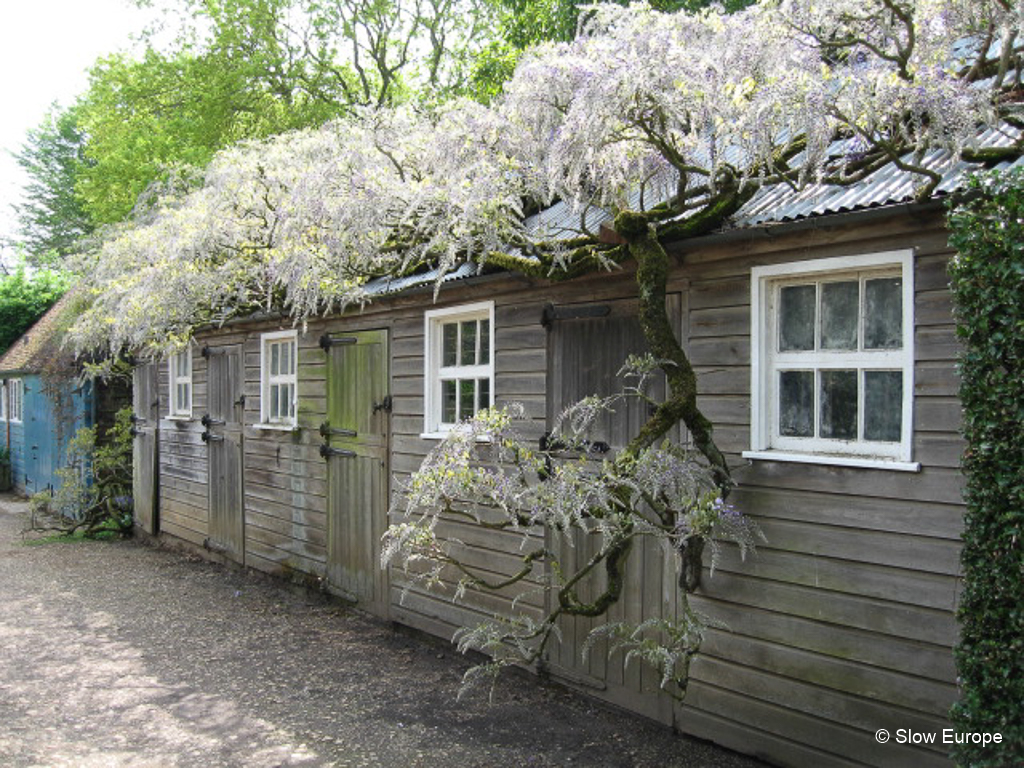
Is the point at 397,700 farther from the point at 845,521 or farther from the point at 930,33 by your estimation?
the point at 930,33

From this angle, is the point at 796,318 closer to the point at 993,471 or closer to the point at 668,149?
the point at 668,149

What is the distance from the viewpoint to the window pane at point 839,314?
4.25m

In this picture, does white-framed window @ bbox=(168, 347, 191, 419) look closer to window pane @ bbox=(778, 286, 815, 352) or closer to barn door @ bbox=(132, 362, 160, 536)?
barn door @ bbox=(132, 362, 160, 536)

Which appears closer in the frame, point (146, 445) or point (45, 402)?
point (146, 445)

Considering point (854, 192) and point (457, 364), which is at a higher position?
point (854, 192)

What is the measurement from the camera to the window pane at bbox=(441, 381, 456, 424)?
7.02m

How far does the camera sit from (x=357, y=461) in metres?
8.14

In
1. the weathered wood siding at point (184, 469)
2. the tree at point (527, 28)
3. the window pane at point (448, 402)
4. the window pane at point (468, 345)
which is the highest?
the tree at point (527, 28)

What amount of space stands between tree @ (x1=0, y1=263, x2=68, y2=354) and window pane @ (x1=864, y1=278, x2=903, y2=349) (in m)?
22.2

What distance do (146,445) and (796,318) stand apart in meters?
11.3

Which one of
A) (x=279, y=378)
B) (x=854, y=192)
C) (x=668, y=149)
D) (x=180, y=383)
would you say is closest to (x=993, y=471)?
(x=854, y=192)

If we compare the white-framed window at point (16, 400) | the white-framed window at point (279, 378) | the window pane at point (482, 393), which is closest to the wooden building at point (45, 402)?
the white-framed window at point (16, 400)

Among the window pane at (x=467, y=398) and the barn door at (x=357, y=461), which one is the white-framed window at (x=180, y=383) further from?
the window pane at (x=467, y=398)

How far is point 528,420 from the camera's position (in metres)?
6.02
